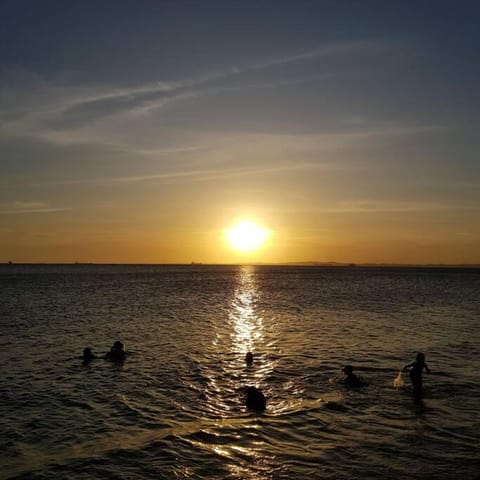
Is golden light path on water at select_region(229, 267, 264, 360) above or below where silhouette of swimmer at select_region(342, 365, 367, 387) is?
below

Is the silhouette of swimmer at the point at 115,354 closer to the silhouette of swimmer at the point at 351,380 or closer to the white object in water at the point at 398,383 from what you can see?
the silhouette of swimmer at the point at 351,380

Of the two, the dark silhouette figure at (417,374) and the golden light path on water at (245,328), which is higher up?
the dark silhouette figure at (417,374)

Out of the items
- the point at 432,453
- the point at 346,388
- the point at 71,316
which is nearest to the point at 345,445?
the point at 432,453

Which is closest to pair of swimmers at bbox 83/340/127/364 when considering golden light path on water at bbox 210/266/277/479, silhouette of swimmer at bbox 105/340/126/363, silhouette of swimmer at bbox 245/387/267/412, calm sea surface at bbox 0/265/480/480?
silhouette of swimmer at bbox 105/340/126/363

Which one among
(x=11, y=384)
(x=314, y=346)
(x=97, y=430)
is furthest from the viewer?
(x=314, y=346)

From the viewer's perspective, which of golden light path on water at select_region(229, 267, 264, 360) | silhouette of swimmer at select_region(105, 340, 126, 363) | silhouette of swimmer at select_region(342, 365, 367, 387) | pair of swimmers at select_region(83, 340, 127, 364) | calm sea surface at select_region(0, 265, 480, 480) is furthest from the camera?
golden light path on water at select_region(229, 267, 264, 360)

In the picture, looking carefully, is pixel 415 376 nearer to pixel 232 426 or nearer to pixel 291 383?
pixel 291 383

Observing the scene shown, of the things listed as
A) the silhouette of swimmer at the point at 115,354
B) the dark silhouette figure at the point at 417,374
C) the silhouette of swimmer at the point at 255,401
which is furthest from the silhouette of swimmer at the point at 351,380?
the silhouette of swimmer at the point at 115,354

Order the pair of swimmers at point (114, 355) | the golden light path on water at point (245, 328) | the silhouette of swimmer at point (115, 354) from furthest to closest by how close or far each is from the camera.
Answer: the golden light path on water at point (245, 328)
the silhouette of swimmer at point (115, 354)
the pair of swimmers at point (114, 355)

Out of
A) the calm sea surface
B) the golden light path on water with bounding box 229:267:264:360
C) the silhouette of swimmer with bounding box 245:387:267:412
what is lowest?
the golden light path on water with bounding box 229:267:264:360

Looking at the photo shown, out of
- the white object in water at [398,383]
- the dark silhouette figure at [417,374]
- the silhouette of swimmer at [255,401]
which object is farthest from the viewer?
the white object in water at [398,383]

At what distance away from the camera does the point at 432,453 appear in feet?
55.7

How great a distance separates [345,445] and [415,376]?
8.60m

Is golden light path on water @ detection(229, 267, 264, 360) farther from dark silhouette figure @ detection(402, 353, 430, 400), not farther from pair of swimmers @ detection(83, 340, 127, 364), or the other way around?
dark silhouette figure @ detection(402, 353, 430, 400)
